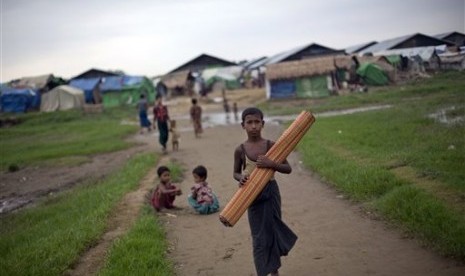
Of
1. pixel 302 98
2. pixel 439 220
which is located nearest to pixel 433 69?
pixel 439 220

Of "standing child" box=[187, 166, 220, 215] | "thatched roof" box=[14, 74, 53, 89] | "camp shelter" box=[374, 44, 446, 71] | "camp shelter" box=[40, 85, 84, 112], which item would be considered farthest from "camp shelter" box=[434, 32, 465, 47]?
"thatched roof" box=[14, 74, 53, 89]

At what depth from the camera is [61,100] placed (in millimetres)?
40531

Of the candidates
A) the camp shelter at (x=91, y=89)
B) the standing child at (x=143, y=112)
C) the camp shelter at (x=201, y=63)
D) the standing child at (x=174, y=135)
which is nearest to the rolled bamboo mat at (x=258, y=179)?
the standing child at (x=174, y=135)

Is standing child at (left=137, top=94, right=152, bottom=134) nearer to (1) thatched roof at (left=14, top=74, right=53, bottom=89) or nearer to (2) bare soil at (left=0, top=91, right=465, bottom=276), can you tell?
(2) bare soil at (left=0, top=91, right=465, bottom=276)

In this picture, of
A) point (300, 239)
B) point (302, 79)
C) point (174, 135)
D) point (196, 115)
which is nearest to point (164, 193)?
point (300, 239)

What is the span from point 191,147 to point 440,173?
9.63 m

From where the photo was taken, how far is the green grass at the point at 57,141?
56.3 feet

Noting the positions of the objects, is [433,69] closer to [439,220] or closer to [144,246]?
[439,220]

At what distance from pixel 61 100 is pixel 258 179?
39.7 meters

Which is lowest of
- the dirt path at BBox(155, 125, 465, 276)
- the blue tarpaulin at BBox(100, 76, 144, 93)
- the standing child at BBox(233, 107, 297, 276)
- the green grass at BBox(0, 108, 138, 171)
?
the dirt path at BBox(155, 125, 465, 276)

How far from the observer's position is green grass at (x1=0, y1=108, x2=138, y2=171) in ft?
56.3

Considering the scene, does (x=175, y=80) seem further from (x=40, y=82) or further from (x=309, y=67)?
(x=309, y=67)

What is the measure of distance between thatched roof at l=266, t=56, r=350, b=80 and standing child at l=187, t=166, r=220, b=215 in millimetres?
25864

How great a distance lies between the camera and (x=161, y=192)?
8.02m
